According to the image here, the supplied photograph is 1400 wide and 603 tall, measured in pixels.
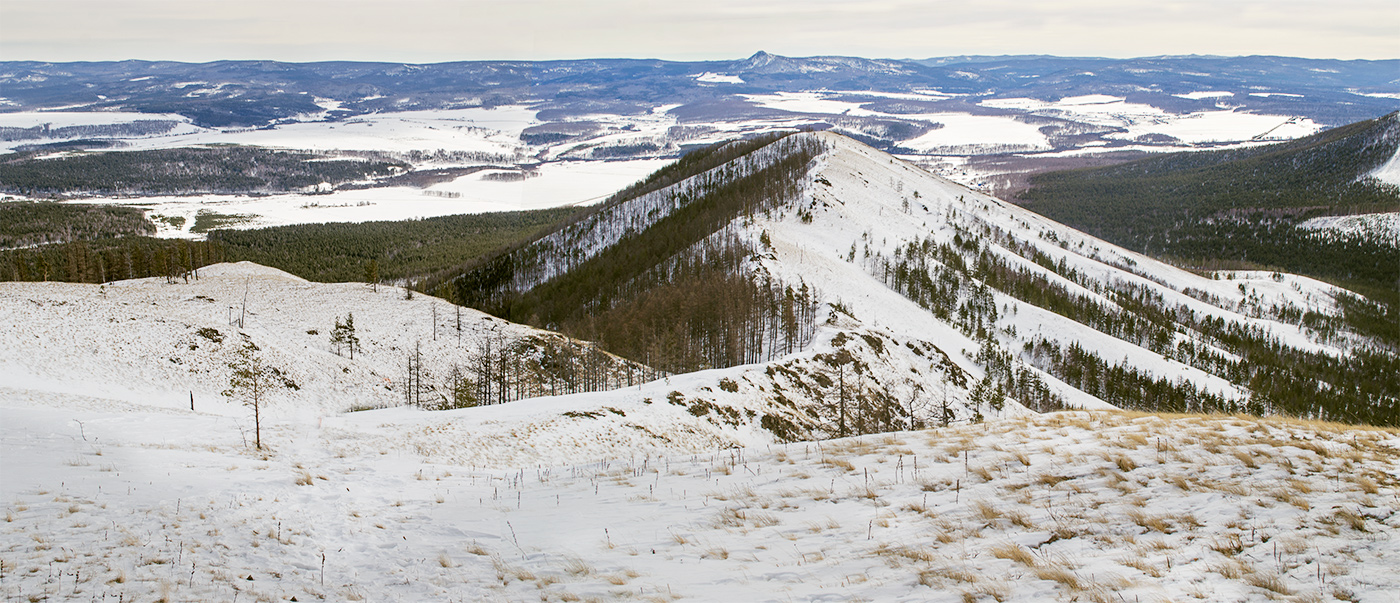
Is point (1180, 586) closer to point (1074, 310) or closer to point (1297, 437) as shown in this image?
point (1297, 437)

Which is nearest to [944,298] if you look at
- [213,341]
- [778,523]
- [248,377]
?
[248,377]

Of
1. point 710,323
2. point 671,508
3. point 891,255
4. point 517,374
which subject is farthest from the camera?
point 891,255

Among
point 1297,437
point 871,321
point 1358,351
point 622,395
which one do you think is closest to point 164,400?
point 622,395

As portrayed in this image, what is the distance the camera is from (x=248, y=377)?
61594 millimetres

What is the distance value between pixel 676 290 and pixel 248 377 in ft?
166

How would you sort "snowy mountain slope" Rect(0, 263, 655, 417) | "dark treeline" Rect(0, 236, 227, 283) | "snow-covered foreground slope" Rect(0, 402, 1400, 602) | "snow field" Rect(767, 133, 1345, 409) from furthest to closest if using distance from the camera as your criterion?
"dark treeline" Rect(0, 236, 227, 283) → "snow field" Rect(767, 133, 1345, 409) → "snowy mountain slope" Rect(0, 263, 655, 417) → "snow-covered foreground slope" Rect(0, 402, 1400, 602)

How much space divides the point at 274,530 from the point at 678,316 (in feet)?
223

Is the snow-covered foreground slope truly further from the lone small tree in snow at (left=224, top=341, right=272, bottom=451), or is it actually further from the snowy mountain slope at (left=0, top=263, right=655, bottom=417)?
the lone small tree in snow at (left=224, top=341, right=272, bottom=451)

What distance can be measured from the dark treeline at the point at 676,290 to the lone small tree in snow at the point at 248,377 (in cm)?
3402

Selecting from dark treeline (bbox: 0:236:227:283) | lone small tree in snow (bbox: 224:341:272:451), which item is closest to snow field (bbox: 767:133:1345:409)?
lone small tree in snow (bbox: 224:341:272:451)

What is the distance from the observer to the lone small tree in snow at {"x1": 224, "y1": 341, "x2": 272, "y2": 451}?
58.8 m

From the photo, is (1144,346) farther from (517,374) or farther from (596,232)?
(517,374)

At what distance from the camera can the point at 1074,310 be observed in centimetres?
14975

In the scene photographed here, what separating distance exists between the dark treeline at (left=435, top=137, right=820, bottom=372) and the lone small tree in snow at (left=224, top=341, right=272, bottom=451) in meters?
34.0
